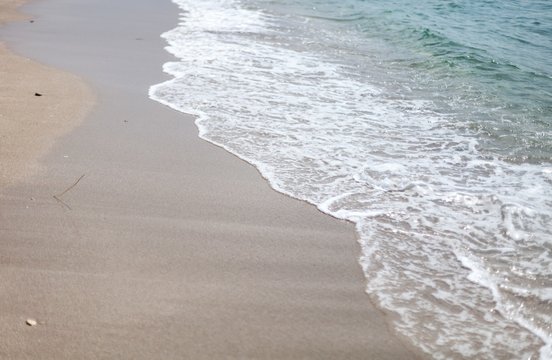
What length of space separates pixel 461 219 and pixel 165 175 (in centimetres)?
212

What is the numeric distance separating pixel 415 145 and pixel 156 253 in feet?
10.3

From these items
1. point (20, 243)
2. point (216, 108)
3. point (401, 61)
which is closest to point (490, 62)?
point (401, 61)

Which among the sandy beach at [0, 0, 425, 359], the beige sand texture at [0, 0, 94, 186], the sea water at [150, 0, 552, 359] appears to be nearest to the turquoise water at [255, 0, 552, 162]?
the sea water at [150, 0, 552, 359]

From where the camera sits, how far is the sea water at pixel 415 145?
11.1ft

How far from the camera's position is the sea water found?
3.38m

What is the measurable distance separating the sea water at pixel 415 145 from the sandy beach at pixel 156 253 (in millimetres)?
240

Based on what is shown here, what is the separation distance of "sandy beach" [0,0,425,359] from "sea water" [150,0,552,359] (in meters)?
0.24

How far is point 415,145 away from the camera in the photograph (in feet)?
19.5

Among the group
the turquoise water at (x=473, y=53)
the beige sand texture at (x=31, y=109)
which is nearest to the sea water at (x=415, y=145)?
the turquoise water at (x=473, y=53)

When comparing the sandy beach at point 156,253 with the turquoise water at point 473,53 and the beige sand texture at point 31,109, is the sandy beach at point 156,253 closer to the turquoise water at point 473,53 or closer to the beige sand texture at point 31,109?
the beige sand texture at point 31,109

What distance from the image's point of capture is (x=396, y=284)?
3500mm

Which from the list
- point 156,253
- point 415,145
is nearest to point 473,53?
point 415,145

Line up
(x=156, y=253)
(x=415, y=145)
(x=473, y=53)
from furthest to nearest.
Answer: (x=473, y=53) < (x=415, y=145) < (x=156, y=253)

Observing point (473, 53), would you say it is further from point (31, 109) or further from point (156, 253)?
point (156, 253)
